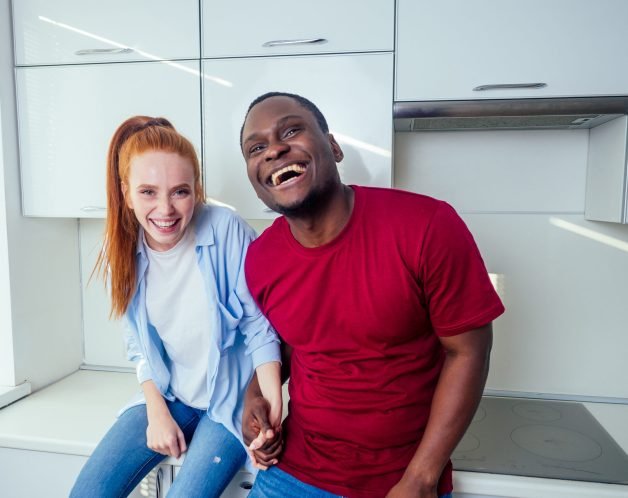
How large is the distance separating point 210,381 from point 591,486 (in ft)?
3.01

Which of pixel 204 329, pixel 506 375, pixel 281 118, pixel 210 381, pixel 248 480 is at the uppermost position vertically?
pixel 281 118

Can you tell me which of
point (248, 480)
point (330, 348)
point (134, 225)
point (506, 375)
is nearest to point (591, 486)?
point (506, 375)

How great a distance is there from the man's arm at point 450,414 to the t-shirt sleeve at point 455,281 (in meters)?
0.04

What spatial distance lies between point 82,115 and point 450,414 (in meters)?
1.35

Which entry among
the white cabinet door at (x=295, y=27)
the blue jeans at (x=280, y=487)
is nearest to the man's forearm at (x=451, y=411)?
the blue jeans at (x=280, y=487)

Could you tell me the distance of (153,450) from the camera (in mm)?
1166

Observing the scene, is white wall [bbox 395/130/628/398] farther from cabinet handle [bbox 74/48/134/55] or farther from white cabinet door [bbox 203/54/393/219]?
cabinet handle [bbox 74/48/134/55]

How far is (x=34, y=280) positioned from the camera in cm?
160

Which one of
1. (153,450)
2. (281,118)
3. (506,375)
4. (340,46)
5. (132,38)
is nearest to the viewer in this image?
(281,118)

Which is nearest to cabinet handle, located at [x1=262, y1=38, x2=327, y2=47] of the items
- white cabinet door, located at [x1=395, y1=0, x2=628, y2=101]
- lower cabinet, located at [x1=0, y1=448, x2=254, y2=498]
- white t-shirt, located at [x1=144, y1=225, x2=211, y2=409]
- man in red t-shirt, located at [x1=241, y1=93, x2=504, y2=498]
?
white cabinet door, located at [x1=395, y1=0, x2=628, y2=101]

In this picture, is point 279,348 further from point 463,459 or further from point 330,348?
point 463,459

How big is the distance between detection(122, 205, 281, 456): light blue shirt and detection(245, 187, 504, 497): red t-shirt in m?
0.11

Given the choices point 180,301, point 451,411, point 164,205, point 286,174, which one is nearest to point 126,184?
point 164,205

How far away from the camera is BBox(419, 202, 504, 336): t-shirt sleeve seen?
864mm
